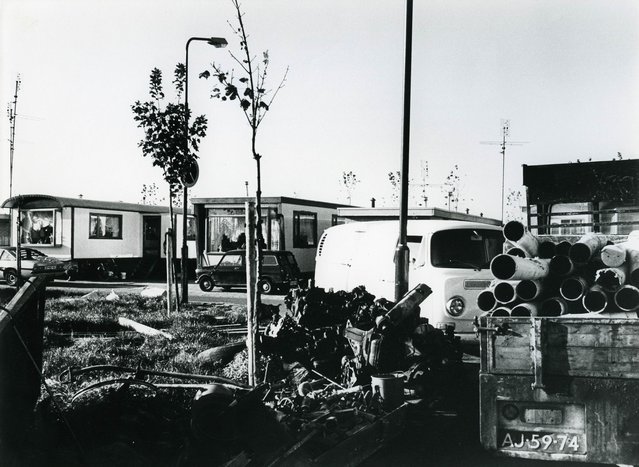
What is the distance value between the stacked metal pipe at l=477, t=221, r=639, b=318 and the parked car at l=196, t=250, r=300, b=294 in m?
15.3

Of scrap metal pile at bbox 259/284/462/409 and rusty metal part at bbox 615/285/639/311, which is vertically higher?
rusty metal part at bbox 615/285/639/311

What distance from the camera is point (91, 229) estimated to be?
27.0 m

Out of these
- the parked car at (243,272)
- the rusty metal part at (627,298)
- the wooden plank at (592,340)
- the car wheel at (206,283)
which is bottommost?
the car wheel at (206,283)

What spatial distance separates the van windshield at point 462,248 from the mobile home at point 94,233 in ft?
62.5

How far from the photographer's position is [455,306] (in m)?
8.72

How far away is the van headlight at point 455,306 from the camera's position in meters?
8.70

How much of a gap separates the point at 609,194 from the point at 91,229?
2306 cm

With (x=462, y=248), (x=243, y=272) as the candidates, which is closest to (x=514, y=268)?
(x=462, y=248)

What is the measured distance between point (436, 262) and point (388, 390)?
4.42 m

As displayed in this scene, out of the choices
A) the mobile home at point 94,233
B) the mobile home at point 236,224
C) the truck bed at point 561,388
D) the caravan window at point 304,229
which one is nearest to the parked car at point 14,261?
the mobile home at point 94,233

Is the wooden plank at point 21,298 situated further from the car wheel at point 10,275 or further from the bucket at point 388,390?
the car wheel at point 10,275

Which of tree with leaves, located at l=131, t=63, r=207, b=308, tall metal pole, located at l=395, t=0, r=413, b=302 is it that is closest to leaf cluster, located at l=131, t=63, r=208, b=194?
tree with leaves, located at l=131, t=63, r=207, b=308

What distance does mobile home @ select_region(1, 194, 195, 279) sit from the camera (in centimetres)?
2614

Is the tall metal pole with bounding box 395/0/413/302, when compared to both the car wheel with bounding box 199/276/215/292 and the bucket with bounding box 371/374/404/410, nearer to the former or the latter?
the bucket with bounding box 371/374/404/410
